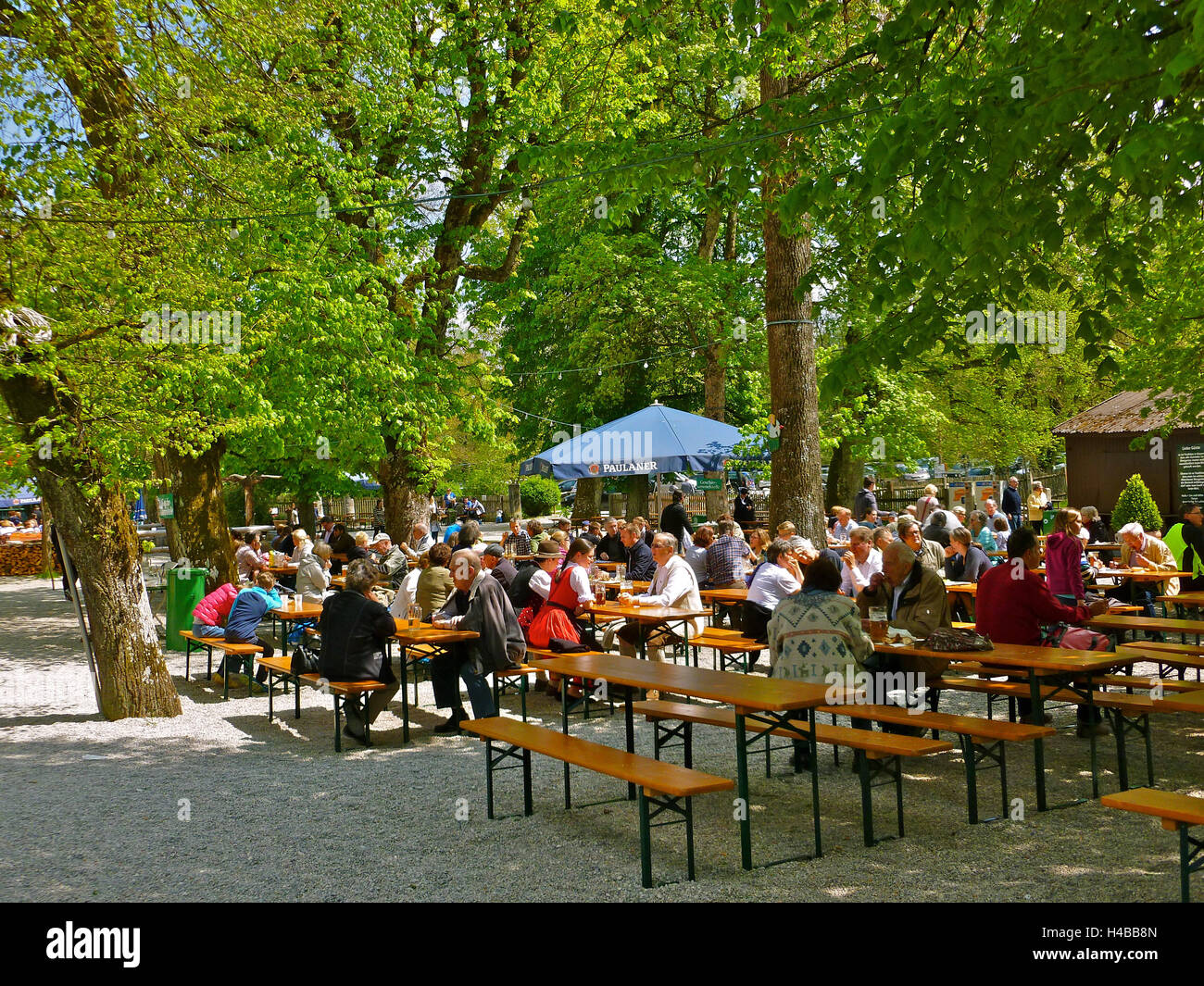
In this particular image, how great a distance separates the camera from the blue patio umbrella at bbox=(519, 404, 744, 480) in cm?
1753

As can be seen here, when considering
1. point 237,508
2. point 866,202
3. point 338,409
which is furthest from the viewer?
point 237,508

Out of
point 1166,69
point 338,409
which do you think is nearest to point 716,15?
point 1166,69

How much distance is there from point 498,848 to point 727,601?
6.83 meters

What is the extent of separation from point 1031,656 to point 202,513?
1267cm

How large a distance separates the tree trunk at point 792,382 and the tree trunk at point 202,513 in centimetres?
850

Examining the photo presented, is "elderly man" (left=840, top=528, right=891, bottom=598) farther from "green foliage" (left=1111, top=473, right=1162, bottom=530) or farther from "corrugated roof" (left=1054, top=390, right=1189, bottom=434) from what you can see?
"corrugated roof" (left=1054, top=390, right=1189, bottom=434)

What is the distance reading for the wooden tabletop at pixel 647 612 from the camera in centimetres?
951

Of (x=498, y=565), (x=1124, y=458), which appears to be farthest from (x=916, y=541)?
(x=1124, y=458)

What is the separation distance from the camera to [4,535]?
35719 mm

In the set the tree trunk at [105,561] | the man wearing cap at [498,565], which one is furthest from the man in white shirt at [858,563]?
the tree trunk at [105,561]

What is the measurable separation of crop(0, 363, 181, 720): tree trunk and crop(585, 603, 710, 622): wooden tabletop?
414 cm

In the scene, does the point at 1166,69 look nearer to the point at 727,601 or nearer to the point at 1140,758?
the point at 1140,758

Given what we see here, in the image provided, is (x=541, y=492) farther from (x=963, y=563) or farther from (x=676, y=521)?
(x=963, y=563)

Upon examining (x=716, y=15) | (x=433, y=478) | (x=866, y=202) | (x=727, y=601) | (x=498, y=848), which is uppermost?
(x=716, y=15)
